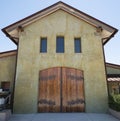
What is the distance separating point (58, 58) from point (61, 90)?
91.5 inches

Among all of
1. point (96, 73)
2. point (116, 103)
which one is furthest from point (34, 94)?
point (116, 103)

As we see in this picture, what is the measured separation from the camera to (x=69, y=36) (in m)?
12.6

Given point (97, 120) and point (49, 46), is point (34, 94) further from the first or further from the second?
point (97, 120)

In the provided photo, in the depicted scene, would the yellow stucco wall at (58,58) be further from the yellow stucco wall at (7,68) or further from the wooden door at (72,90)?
the yellow stucco wall at (7,68)

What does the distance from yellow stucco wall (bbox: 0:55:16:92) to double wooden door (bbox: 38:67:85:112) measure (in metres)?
2.42

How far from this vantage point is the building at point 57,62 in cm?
1129

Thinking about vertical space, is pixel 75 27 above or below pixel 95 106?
above

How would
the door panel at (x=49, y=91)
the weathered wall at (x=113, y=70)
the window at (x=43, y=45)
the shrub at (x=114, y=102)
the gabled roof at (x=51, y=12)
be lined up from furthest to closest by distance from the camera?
the weathered wall at (x=113, y=70)
the gabled roof at (x=51, y=12)
the window at (x=43, y=45)
the door panel at (x=49, y=91)
the shrub at (x=114, y=102)

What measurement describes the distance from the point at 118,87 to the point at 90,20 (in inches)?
233

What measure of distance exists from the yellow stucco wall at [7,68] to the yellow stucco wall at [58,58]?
40.7 inches

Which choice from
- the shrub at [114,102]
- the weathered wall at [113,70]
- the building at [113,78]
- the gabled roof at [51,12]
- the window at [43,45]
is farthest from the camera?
the weathered wall at [113,70]

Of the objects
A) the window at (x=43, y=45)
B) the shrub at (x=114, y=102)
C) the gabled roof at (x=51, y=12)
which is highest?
the gabled roof at (x=51, y=12)

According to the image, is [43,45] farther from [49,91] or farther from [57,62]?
[49,91]

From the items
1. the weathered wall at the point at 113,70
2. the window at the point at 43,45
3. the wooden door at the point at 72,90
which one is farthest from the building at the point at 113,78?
the window at the point at 43,45
